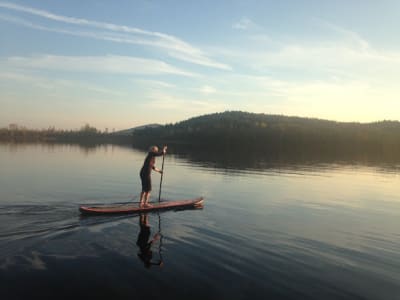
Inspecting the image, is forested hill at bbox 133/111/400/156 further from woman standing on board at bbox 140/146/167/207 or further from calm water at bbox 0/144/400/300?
woman standing on board at bbox 140/146/167/207

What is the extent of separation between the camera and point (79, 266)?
1019cm

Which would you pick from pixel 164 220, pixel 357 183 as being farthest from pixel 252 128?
pixel 164 220

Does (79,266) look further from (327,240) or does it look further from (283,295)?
(327,240)

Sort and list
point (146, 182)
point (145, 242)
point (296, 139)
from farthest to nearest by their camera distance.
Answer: point (296, 139) → point (146, 182) → point (145, 242)

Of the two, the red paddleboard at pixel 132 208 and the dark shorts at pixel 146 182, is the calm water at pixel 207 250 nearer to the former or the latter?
the red paddleboard at pixel 132 208

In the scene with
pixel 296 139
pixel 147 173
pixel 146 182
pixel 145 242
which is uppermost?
pixel 296 139

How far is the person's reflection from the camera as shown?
A: 11.0m

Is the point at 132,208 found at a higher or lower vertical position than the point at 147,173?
lower

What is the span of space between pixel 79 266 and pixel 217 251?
456cm

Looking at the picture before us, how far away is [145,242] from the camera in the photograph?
1297 cm

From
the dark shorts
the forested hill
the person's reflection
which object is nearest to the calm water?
the person's reflection

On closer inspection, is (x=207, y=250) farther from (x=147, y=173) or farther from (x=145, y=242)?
(x=147, y=173)

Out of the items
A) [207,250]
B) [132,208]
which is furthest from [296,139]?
[207,250]

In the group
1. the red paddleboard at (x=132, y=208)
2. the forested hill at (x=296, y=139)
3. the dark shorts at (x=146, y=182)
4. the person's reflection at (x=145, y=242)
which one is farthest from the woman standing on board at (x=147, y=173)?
the forested hill at (x=296, y=139)
